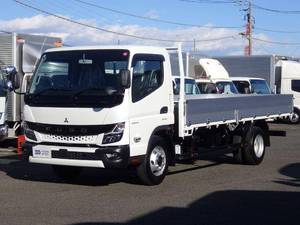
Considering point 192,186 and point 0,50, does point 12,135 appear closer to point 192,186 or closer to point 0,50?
point 0,50

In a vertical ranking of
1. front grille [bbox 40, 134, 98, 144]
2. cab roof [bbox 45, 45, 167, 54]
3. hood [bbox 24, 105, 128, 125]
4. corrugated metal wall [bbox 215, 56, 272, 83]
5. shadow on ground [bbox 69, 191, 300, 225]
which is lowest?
shadow on ground [bbox 69, 191, 300, 225]

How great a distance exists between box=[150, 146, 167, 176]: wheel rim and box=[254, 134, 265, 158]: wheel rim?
400 centimetres

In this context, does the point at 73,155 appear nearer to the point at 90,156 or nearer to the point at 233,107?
the point at 90,156

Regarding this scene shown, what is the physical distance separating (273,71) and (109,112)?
23315 millimetres

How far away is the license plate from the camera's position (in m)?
10.8

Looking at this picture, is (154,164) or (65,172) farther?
(65,172)

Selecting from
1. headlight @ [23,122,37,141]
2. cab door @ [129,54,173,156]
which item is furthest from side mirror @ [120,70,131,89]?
headlight @ [23,122,37,141]

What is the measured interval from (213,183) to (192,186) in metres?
0.58

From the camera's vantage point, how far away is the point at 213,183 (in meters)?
11.7

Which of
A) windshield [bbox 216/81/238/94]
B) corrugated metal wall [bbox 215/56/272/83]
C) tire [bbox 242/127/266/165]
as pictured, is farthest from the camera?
corrugated metal wall [bbox 215/56/272/83]

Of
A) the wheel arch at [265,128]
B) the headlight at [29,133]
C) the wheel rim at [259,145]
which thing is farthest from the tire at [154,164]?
the wheel arch at [265,128]

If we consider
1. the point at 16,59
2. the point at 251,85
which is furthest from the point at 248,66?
the point at 16,59

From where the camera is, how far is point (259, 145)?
15.0 metres

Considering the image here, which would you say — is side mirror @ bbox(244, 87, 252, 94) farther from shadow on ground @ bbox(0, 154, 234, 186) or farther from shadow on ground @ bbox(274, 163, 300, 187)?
shadow on ground @ bbox(274, 163, 300, 187)
